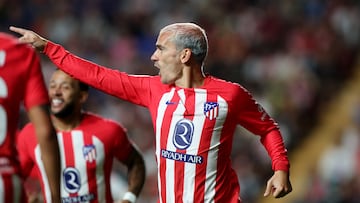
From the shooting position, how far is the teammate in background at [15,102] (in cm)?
557

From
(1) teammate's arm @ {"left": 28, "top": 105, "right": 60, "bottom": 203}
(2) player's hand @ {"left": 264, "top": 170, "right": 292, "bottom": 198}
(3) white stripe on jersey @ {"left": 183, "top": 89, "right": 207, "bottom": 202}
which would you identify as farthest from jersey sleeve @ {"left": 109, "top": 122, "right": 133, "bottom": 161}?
(1) teammate's arm @ {"left": 28, "top": 105, "right": 60, "bottom": 203}

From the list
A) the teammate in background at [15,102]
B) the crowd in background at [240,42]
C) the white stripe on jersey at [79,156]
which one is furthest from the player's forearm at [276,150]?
the crowd in background at [240,42]

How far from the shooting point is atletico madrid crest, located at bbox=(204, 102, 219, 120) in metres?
6.92

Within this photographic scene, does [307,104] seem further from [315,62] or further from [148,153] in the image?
[148,153]

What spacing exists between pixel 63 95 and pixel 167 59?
1.32 metres

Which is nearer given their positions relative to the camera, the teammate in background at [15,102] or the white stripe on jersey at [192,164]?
the teammate in background at [15,102]

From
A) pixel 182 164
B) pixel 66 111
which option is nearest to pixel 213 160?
pixel 182 164

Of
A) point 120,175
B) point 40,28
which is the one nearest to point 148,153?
point 120,175

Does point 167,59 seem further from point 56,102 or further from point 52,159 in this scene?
point 52,159

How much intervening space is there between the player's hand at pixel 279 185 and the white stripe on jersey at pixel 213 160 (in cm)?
34

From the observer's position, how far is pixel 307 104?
15555mm

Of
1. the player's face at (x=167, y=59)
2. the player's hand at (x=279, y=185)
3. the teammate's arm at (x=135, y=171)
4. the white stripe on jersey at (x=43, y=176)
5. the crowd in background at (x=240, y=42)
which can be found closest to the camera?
the player's hand at (x=279, y=185)

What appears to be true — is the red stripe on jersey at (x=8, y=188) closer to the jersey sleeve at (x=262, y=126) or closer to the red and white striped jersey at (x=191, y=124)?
the red and white striped jersey at (x=191, y=124)

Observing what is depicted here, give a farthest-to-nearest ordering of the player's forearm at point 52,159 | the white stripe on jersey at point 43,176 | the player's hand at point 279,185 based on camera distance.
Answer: the white stripe on jersey at point 43,176
the player's hand at point 279,185
the player's forearm at point 52,159
